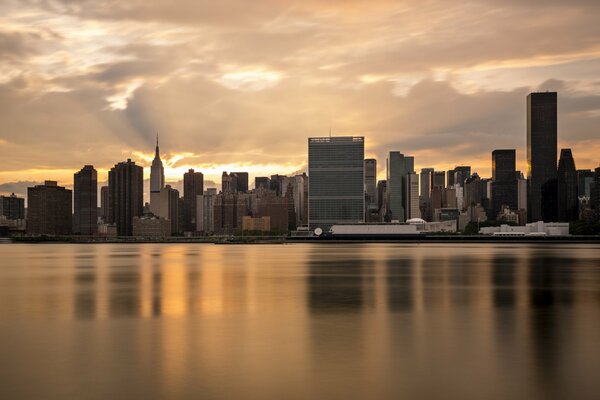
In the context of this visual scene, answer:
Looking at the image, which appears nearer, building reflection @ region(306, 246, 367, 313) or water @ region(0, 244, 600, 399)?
water @ region(0, 244, 600, 399)

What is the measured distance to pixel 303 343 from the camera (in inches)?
1265

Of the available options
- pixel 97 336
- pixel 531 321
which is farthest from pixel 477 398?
pixel 97 336

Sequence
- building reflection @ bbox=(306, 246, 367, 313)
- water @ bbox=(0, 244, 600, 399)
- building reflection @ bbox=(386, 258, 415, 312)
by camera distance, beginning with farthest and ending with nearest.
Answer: building reflection @ bbox=(386, 258, 415, 312) < building reflection @ bbox=(306, 246, 367, 313) < water @ bbox=(0, 244, 600, 399)

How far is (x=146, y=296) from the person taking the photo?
55375mm

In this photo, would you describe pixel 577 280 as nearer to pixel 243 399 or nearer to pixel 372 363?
pixel 372 363

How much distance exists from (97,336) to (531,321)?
24984 mm

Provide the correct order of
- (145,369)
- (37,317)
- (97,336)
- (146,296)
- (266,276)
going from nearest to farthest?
1. (145,369)
2. (97,336)
3. (37,317)
4. (146,296)
5. (266,276)

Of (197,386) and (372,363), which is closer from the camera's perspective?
(197,386)

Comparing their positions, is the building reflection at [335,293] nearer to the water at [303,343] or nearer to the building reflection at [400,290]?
the water at [303,343]

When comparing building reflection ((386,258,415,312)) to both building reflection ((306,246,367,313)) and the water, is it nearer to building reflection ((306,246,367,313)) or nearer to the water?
the water

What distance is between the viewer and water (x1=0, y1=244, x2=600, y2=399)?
23.7 meters

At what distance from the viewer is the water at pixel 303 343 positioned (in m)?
23.7

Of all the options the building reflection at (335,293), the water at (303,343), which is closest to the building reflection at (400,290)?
the water at (303,343)

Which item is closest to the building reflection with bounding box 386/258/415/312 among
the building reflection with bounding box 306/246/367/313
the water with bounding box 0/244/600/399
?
the water with bounding box 0/244/600/399
